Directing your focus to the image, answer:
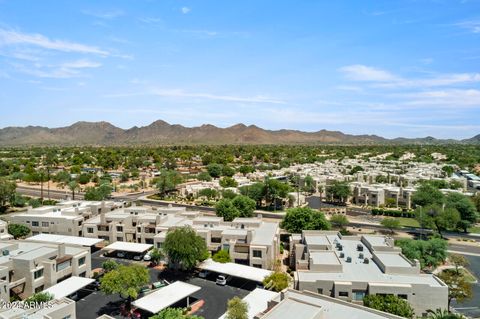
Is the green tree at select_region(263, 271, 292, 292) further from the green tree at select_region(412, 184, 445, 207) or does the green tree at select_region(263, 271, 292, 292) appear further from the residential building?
the green tree at select_region(412, 184, 445, 207)

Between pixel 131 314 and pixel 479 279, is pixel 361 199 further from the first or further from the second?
pixel 131 314

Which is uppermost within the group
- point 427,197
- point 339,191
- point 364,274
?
point 427,197

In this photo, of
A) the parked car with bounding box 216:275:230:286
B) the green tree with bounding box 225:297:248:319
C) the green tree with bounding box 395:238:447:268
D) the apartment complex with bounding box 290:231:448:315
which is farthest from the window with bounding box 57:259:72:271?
the green tree with bounding box 395:238:447:268

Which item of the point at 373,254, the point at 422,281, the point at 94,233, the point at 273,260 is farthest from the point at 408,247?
the point at 94,233

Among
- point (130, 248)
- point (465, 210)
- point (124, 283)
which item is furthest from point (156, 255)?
point (465, 210)

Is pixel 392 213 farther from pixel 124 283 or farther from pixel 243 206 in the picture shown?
pixel 124 283

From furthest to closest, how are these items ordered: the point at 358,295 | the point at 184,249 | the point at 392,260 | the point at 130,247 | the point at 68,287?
the point at 130,247 < the point at 184,249 < the point at 392,260 < the point at 68,287 < the point at 358,295
